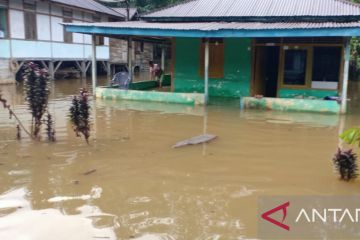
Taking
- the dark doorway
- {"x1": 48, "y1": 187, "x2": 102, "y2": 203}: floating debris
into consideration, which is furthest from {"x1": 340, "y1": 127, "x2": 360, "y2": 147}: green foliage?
the dark doorway

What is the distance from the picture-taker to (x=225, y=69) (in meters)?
14.4

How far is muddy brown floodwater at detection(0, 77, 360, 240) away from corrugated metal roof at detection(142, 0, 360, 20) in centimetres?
519

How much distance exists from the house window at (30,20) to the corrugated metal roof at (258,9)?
23.6 feet

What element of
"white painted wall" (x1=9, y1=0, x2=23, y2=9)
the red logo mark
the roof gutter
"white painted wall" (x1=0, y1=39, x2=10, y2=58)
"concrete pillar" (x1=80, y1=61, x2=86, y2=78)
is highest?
"white painted wall" (x1=9, y1=0, x2=23, y2=9)

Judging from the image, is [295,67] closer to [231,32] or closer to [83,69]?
[231,32]

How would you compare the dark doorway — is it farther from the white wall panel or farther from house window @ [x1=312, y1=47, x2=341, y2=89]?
the white wall panel

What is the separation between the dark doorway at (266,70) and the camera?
47.1 feet

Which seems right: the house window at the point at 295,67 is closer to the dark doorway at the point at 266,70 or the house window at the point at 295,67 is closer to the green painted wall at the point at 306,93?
the green painted wall at the point at 306,93

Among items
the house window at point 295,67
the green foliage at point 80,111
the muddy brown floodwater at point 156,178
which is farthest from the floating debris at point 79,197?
the house window at point 295,67

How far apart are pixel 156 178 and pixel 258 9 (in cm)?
1037

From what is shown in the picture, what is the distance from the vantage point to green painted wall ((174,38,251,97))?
46.3 feet

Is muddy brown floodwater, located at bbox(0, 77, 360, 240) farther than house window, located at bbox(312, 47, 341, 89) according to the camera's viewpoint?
No

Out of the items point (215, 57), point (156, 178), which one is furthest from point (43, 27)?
point (156, 178)

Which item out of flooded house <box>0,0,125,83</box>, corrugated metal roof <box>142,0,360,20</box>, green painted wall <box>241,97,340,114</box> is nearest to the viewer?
green painted wall <box>241,97,340,114</box>
